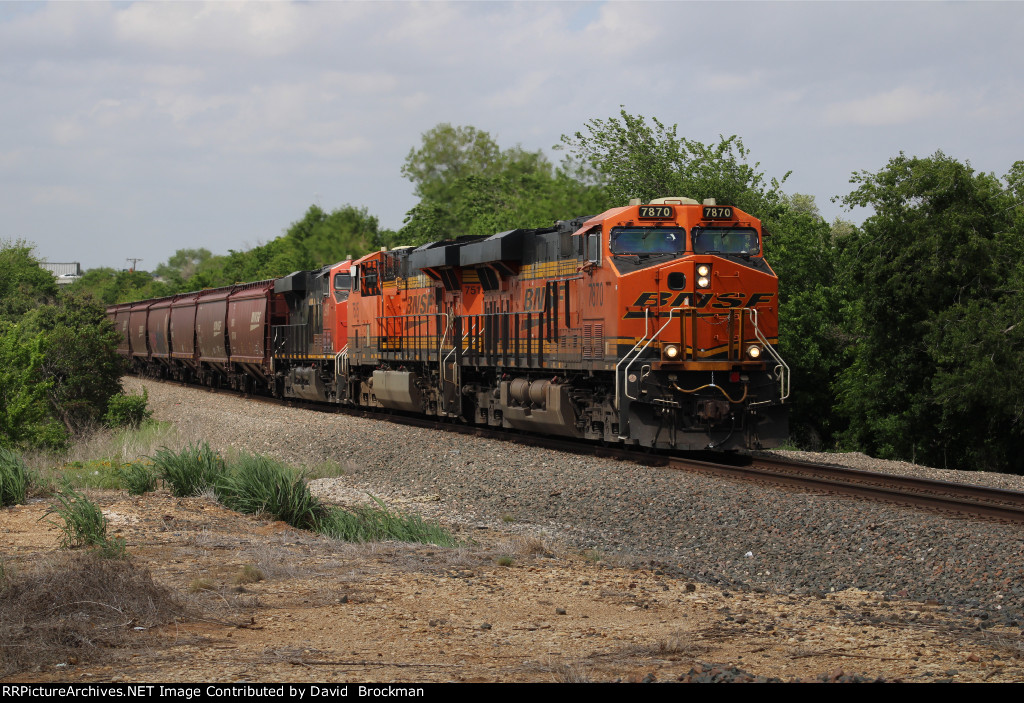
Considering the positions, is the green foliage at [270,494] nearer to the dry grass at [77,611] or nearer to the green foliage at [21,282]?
the dry grass at [77,611]

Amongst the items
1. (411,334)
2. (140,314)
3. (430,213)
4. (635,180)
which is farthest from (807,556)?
(430,213)

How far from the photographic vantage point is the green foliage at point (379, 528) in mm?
10352

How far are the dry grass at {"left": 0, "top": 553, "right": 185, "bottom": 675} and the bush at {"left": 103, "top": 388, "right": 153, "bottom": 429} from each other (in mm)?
19567

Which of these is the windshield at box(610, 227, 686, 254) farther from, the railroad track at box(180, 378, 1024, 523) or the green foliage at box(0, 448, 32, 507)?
the green foliage at box(0, 448, 32, 507)

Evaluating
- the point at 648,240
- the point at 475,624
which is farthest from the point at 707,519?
the point at 648,240

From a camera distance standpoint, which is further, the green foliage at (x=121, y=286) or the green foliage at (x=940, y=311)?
the green foliage at (x=121, y=286)

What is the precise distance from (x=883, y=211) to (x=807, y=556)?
87.9 feet

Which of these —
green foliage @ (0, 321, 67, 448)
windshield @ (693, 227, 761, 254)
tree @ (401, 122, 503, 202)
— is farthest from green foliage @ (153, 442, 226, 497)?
tree @ (401, 122, 503, 202)

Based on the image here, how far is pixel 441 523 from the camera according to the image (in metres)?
11.9

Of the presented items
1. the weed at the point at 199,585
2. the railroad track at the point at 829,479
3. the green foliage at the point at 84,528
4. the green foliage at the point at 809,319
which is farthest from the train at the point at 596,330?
the green foliage at the point at 809,319

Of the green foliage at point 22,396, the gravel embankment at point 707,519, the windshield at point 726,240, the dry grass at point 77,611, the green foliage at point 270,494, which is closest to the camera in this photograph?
the dry grass at point 77,611

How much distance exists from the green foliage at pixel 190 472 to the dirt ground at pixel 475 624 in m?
3.10

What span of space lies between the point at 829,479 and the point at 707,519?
141 inches

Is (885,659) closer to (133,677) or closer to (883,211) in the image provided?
(133,677)
